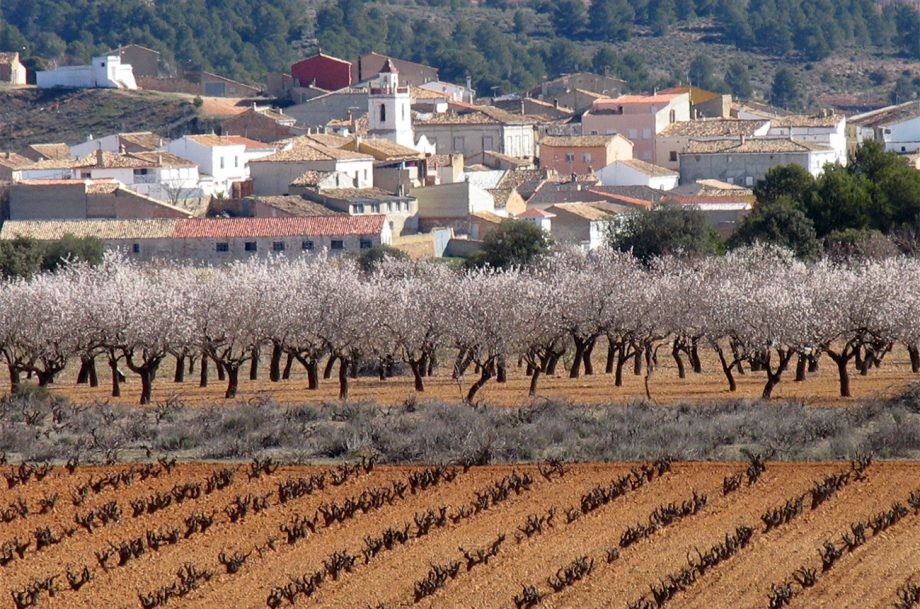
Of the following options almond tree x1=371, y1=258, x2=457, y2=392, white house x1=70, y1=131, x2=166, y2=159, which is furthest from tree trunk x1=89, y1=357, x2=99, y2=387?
white house x1=70, y1=131, x2=166, y2=159

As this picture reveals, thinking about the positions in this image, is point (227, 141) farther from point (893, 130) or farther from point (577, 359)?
point (577, 359)

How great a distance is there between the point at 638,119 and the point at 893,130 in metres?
12.5

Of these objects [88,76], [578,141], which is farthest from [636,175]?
[88,76]

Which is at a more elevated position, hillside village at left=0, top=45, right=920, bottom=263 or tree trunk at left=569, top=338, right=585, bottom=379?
hillside village at left=0, top=45, right=920, bottom=263

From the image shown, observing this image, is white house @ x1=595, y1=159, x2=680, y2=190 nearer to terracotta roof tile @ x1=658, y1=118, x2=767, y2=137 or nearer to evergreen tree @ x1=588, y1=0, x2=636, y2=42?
terracotta roof tile @ x1=658, y1=118, x2=767, y2=137

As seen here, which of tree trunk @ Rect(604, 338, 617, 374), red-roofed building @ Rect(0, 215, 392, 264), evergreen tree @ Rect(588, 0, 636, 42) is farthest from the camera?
evergreen tree @ Rect(588, 0, 636, 42)

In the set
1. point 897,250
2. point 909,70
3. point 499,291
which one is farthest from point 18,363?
point 909,70

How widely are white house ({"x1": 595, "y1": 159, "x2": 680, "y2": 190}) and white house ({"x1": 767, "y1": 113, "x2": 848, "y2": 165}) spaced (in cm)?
691

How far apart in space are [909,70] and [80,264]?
368 feet

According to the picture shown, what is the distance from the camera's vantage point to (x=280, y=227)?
75125 millimetres

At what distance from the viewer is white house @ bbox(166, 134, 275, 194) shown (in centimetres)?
9125

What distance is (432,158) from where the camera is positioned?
303ft

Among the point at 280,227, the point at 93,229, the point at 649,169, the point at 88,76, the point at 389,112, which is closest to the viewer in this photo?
the point at 280,227

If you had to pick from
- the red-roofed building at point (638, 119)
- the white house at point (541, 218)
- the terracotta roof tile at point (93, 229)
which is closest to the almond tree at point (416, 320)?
the terracotta roof tile at point (93, 229)
